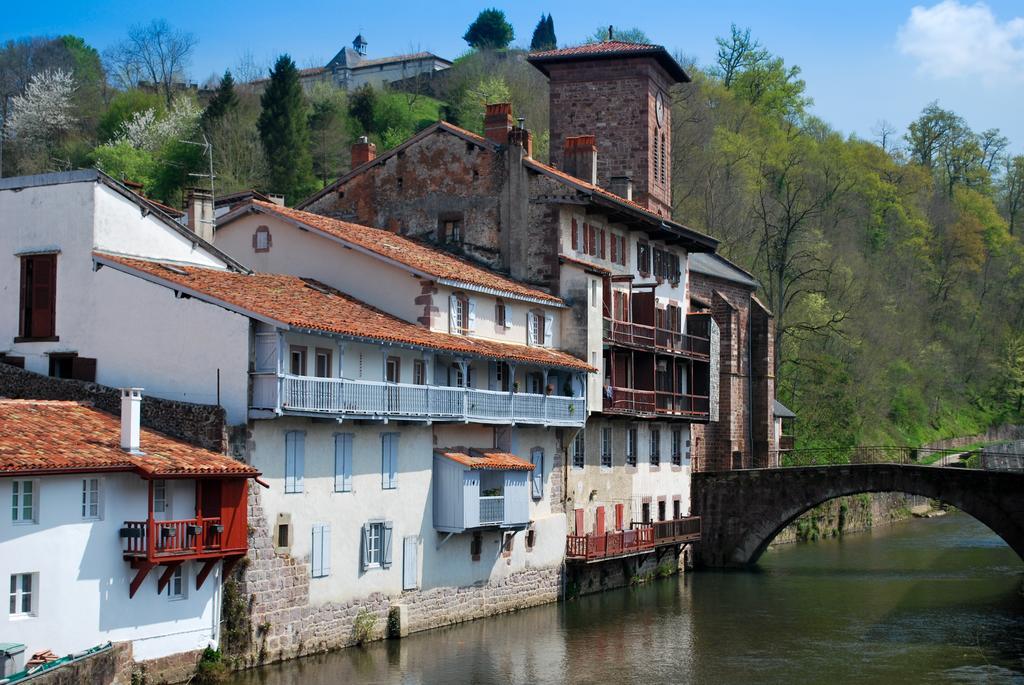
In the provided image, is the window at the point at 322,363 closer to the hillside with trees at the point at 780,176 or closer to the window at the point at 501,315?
the window at the point at 501,315

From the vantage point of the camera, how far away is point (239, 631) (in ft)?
104

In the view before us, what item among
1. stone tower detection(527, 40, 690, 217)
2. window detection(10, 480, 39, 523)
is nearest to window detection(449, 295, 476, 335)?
window detection(10, 480, 39, 523)

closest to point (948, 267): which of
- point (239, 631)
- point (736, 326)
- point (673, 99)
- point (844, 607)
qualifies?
point (673, 99)

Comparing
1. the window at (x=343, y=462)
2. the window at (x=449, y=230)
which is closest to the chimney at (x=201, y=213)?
the window at (x=343, y=462)

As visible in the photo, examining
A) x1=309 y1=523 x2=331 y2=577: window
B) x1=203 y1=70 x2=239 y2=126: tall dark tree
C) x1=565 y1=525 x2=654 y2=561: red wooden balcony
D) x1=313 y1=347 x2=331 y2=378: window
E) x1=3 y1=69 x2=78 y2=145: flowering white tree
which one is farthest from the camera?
x1=3 y1=69 x2=78 y2=145: flowering white tree

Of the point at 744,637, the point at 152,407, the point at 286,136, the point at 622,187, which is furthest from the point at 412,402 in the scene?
the point at 286,136

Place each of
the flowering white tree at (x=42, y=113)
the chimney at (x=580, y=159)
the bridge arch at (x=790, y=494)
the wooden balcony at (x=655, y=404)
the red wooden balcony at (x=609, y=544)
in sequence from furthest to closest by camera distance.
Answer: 1. the flowering white tree at (x=42, y=113)
2. the chimney at (x=580, y=159)
3. the bridge arch at (x=790, y=494)
4. the wooden balcony at (x=655, y=404)
5. the red wooden balcony at (x=609, y=544)

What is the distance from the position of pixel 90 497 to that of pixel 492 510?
47.1 feet

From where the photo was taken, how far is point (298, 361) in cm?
3450

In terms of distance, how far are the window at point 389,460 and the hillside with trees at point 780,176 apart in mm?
37305

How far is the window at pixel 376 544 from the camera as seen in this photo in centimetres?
3619

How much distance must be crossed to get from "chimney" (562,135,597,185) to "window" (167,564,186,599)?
2907cm

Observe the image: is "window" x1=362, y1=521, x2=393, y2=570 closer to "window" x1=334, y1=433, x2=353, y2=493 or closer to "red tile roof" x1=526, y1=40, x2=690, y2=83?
"window" x1=334, y1=433, x2=353, y2=493

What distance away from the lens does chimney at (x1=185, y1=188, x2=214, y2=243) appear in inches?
1608
